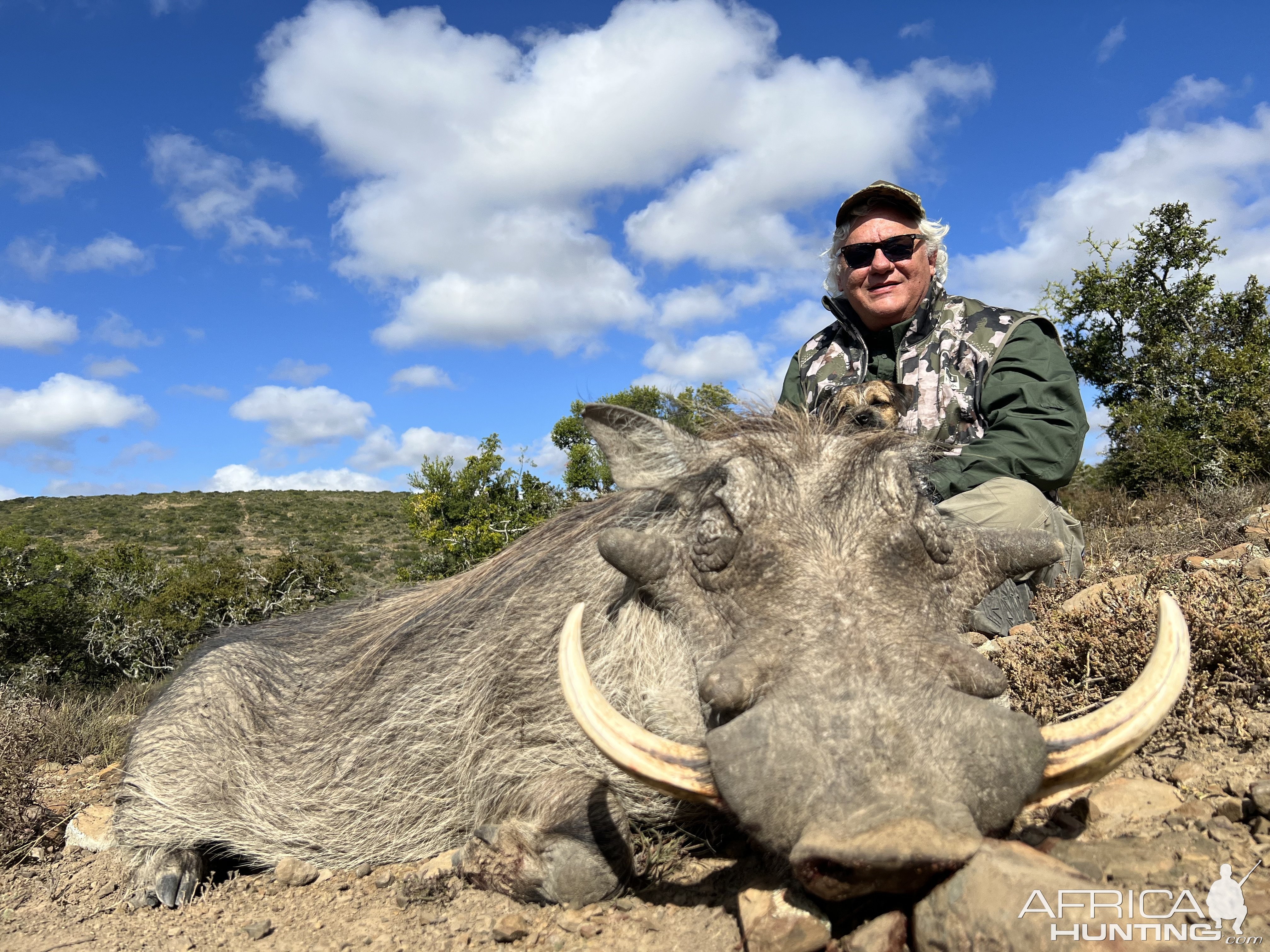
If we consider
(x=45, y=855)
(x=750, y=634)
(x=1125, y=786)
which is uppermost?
(x=750, y=634)

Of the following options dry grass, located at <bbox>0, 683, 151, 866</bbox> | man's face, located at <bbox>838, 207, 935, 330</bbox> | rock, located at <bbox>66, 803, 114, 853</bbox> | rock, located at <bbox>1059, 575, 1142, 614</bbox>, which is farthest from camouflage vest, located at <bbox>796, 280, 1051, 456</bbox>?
dry grass, located at <bbox>0, 683, 151, 866</bbox>

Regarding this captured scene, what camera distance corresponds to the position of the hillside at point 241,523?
19.5 m

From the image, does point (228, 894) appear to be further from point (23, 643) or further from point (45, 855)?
point (23, 643)

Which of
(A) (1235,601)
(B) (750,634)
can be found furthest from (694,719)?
(A) (1235,601)

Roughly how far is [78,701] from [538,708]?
17.1 feet

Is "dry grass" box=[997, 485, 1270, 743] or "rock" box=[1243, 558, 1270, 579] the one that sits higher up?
"rock" box=[1243, 558, 1270, 579]

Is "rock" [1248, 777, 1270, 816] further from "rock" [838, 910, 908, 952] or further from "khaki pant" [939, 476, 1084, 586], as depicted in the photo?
"khaki pant" [939, 476, 1084, 586]

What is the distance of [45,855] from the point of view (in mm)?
3316

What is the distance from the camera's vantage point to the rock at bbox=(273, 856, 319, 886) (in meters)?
2.80

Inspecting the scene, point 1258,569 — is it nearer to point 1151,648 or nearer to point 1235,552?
point 1235,552

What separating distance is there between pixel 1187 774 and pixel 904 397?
1929 millimetres

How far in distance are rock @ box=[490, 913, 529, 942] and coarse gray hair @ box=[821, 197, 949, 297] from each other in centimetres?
372

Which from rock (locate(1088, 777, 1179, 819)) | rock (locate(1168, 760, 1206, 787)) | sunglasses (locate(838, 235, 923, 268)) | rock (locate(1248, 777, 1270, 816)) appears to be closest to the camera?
rock (locate(1248, 777, 1270, 816))

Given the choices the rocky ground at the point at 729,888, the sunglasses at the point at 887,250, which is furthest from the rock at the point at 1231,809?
the sunglasses at the point at 887,250
